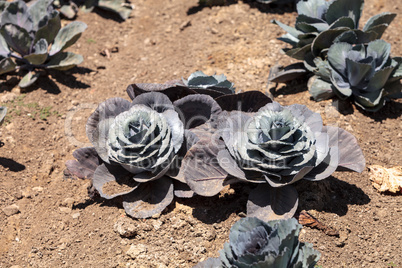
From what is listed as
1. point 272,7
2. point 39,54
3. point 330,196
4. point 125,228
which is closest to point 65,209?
point 125,228

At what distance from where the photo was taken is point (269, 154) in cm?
223

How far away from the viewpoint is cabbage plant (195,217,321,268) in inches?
71.1

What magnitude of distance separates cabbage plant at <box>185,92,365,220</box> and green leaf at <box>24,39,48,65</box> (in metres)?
1.79

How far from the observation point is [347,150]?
2465mm

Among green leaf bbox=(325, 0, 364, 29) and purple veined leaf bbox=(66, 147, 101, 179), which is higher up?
green leaf bbox=(325, 0, 364, 29)

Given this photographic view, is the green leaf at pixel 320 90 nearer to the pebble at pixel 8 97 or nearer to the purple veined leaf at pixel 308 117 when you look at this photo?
the purple veined leaf at pixel 308 117

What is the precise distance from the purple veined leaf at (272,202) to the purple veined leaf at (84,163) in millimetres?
974

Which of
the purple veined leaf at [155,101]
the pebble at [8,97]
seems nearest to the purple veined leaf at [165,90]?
the purple veined leaf at [155,101]

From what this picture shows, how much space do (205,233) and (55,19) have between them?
227cm

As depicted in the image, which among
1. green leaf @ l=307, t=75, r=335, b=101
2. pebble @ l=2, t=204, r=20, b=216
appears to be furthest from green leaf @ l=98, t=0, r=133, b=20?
pebble @ l=2, t=204, r=20, b=216

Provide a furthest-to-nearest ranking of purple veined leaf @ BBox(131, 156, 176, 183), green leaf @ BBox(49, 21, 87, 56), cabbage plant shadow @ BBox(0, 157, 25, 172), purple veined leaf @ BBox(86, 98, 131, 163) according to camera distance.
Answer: green leaf @ BBox(49, 21, 87, 56) → cabbage plant shadow @ BBox(0, 157, 25, 172) → purple veined leaf @ BBox(86, 98, 131, 163) → purple veined leaf @ BBox(131, 156, 176, 183)

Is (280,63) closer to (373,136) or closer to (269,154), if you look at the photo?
(373,136)

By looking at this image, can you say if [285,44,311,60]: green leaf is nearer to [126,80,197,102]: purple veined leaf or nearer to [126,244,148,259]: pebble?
[126,80,197,102]: purple veined leaf

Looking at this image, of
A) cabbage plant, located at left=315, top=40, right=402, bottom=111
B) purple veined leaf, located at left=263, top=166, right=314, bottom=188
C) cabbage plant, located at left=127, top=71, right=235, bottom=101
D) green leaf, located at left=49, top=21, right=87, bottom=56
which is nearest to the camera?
purple veined leaf, located at left=263, top=166, right=314, bottom=188
